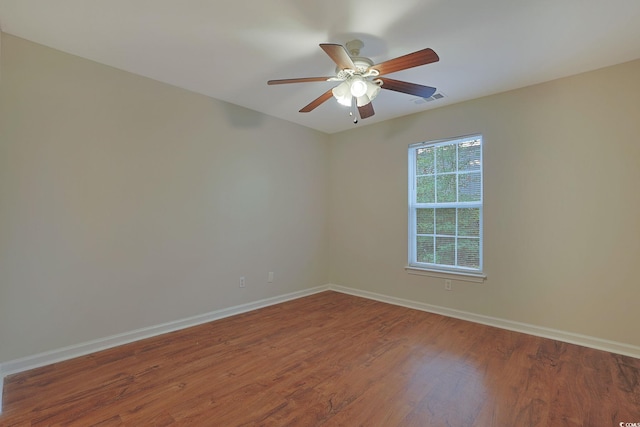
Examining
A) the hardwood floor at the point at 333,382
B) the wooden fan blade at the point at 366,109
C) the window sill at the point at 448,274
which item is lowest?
the hardwood floor at the point at 333,382

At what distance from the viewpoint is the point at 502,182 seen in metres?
3.15

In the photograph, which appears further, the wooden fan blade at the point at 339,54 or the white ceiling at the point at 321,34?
the white ceiling at the point at 321,34

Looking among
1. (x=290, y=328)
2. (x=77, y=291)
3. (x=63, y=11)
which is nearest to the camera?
(x=63, y=11)

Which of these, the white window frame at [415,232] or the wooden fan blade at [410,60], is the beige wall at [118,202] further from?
the wooden fan blade at [410,60]

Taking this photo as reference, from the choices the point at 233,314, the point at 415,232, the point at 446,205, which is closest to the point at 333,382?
the point at 233,314

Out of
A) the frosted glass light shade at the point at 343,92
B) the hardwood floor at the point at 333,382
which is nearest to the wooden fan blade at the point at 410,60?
the frosted glass light shade at the point at 343,92

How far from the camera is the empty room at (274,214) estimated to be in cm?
192

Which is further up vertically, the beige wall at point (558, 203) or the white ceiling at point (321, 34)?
the white ceiling at point (321, 34)

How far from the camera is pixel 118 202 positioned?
2.68 metres

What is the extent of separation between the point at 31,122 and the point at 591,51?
441 cm

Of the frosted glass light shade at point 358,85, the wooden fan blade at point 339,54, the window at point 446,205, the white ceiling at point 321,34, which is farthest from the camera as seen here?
the window at point 446,205

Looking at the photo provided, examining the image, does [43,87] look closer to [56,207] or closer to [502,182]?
[56,207]

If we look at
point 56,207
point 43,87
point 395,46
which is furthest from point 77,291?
point 395,46

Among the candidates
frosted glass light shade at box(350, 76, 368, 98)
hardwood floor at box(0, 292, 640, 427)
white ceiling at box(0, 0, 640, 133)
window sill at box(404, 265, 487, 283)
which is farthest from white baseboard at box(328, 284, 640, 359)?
frosted glass light shade at box(350, 76, 368, 98)
